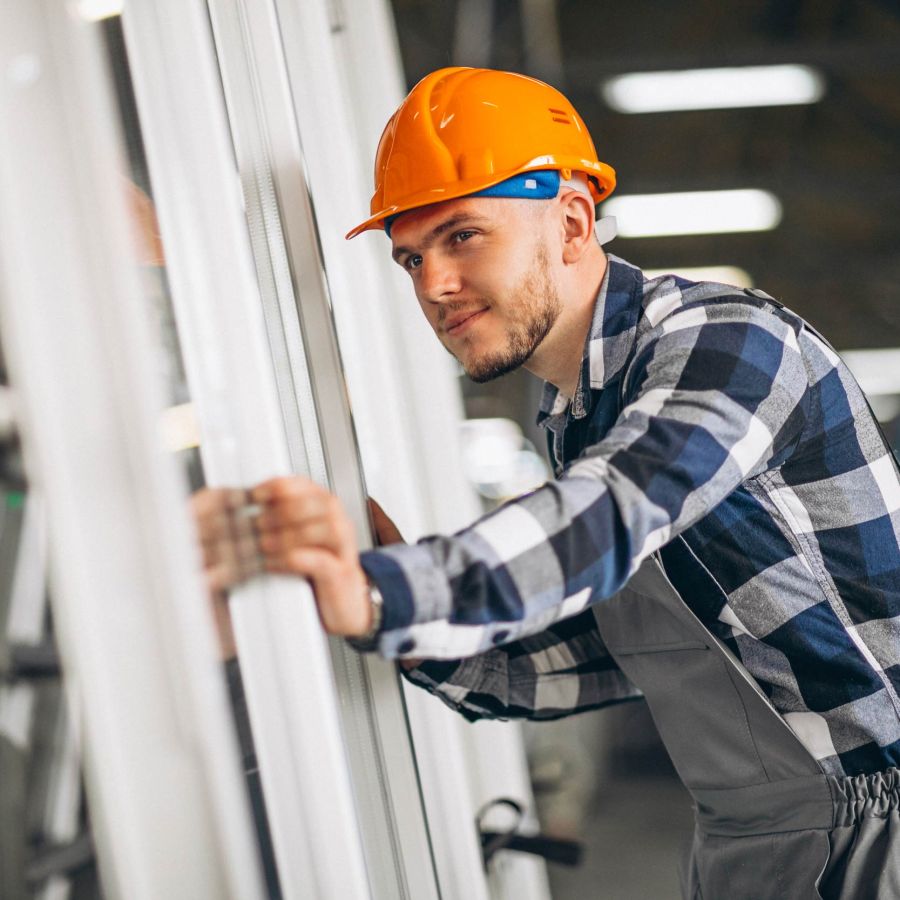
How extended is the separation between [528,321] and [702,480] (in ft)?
1.49

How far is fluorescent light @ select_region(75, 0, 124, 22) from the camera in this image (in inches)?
26.3

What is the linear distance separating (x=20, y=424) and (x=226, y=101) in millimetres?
565

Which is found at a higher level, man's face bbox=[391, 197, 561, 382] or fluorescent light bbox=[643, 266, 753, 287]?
fluorescent light bbox=[643, 266, 753, 287]

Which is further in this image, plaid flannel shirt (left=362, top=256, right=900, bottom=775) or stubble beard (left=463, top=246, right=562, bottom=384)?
stubble beard (left=463, top=246, right=562, bottom=384)

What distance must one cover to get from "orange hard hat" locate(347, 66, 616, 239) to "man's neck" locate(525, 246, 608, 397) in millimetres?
134

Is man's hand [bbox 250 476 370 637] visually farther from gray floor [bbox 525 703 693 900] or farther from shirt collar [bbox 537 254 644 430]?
gray floor [bbox 525 703 693 900]

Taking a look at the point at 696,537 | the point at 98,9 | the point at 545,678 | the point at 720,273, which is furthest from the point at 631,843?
the point at 720,273

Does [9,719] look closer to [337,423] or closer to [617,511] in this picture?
[617,511]

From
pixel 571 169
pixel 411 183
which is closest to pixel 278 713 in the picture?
pixel 411 183

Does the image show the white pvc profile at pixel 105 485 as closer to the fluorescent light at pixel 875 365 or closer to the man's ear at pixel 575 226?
the man's ear at pixel 575 226

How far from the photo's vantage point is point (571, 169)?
4.28 feet

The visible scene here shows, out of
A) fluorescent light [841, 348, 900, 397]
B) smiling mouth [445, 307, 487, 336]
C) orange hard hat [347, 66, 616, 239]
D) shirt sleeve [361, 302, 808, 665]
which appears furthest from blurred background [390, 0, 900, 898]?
shirt sleeve [361, 302, 808, 665]

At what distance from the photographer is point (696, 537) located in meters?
1.16

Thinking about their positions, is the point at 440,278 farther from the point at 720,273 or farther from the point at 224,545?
the point at 720,273
